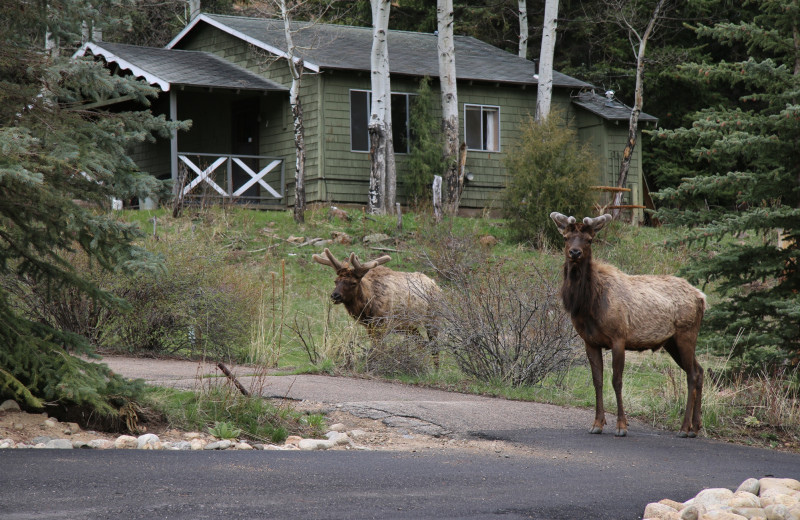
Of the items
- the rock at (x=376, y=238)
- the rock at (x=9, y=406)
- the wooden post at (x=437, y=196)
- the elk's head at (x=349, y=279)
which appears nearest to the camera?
the rock at (x=9, y=406)

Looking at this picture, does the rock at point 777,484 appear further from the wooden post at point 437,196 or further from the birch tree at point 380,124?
the birch tree at point 380,124

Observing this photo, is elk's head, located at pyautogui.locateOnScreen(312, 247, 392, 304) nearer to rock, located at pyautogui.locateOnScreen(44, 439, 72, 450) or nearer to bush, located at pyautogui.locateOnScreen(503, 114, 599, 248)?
rock, located at pyautogui.locateOnScreen(44, 439, 72, 450)

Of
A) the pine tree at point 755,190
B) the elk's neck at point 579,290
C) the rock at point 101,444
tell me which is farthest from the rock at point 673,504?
the pine tree at point 755,190

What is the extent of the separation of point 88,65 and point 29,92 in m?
0.53

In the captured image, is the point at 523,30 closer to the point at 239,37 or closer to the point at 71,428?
the point at 239,37

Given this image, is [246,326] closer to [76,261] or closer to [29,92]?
[76,261]

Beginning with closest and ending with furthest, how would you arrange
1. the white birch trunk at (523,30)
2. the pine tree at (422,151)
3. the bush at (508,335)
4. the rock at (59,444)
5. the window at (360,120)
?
the rock at (59,444)
the bush at (508,335)
the pine tree at (422,151)
the window at (360,120)
the white birch trunk at (523,30)

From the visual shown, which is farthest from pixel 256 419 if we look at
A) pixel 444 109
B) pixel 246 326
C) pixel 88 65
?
pixel 444 109

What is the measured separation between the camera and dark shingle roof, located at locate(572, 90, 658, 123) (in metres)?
30.8

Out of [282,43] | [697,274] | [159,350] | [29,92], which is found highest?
[282,43]

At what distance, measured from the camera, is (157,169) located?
29.9 metres

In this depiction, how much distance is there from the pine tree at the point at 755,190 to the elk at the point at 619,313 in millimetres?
1610

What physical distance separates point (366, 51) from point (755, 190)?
1841 cm

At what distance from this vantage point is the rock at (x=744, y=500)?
6727 millimetres
